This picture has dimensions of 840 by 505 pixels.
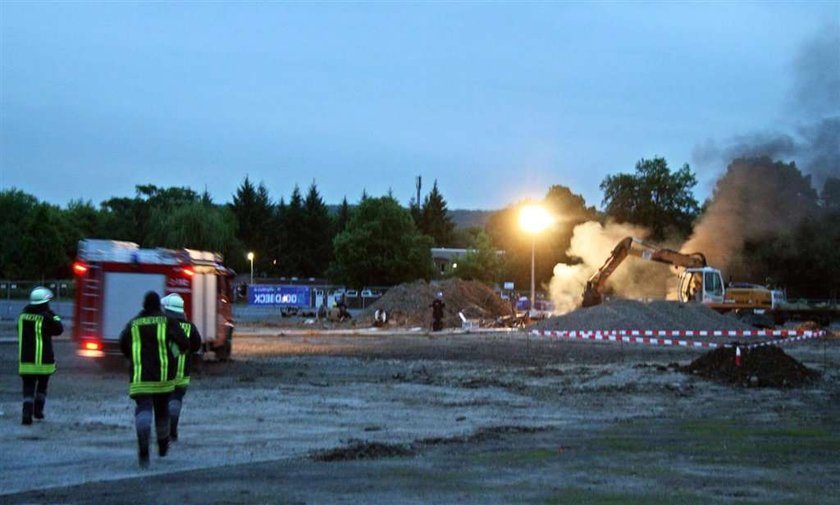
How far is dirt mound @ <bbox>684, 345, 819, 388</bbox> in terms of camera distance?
21.2 metres

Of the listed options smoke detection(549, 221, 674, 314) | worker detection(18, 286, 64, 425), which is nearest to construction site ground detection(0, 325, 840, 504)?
worker detection(18, 286, 64, 425)

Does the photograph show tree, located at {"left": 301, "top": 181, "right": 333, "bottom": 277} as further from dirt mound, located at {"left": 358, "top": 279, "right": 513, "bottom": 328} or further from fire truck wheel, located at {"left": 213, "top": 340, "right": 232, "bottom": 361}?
fire truck wheel, located at {"left": 213, "top": 340, "right": 232, "bottom": 361}

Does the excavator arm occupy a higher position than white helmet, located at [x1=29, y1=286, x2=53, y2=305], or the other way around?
the excavator arm

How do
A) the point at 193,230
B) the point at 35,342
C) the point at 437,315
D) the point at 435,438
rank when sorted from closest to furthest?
1. the point at 435,438
2. the point at 35,342
3. the point at 437,315
4. the point at 193,230

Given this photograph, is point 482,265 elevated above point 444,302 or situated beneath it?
elevated above

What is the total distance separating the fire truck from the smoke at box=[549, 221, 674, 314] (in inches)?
1530

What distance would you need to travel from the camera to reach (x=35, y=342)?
14.1 metres

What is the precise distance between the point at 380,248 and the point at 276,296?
908 inches

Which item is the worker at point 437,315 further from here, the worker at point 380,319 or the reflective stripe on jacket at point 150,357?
the reflective stripe on jacket at point 150,357

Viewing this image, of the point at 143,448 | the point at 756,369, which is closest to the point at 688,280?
the point at 756,369

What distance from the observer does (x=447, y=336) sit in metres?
42.8

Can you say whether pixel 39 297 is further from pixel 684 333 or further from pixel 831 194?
pixel 831 194

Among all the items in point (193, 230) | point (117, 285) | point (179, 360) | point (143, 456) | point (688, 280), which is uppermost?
point (193, 230)

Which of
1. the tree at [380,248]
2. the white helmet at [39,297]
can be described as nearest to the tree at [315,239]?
the tree at [380,248]
